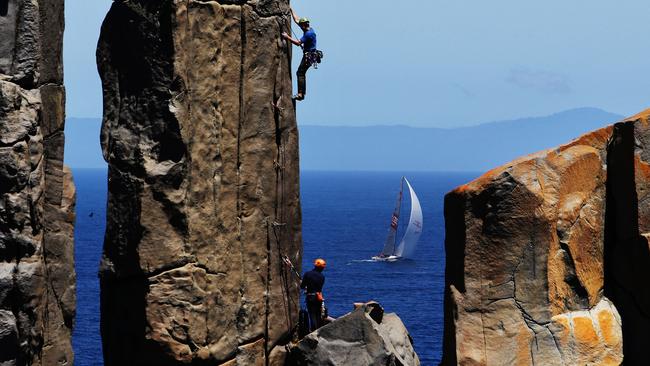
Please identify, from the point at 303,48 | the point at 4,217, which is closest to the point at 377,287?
the point at 303,48

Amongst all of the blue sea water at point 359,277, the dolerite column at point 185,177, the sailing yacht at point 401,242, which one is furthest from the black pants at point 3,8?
the sailing yacht at point 401,242

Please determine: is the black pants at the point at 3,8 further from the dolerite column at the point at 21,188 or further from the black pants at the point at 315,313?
the black pants at the point at 315,313

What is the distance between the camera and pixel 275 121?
28406 millimetres

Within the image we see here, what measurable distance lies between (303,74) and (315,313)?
212 inches

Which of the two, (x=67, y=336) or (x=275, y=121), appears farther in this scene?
(x=275, y=121)

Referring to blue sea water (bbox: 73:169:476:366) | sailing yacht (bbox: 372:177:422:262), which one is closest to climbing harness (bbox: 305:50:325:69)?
blue sea water (bbox: 73:169:476:366)

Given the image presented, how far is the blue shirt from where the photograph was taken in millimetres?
29172

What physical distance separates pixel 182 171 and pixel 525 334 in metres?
7.37

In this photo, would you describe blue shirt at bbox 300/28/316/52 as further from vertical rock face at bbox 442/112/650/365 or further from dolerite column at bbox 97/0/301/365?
vertical rock face at bbox 442/112/650/365

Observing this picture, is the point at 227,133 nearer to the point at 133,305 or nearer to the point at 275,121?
the point at 275,121

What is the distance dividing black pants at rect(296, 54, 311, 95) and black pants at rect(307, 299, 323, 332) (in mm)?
4696

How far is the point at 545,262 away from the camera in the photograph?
2561 cm

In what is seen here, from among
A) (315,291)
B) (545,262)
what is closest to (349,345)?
(315,291)

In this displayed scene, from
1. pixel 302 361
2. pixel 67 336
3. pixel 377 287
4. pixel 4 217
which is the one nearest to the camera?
pixel 4 217
